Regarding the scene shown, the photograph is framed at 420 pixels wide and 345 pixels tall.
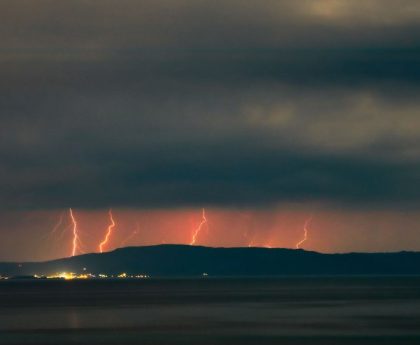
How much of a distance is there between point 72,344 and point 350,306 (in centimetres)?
6645

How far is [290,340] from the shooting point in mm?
83188

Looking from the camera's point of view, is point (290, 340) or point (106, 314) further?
point (106, 314)

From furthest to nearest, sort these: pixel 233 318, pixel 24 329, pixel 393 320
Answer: pixel 233 318 → pixel 393 320 → pixel 24 329

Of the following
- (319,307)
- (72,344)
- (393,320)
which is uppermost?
(319,307)

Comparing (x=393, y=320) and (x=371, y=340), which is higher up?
(x=393, y=320)

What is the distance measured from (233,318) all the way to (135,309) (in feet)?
86.3

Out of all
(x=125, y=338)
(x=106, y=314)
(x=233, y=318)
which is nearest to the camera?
(x=125, y=338)

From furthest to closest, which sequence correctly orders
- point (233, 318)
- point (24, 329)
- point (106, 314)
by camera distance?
point (106, 314), point (233, 318), point (24, 329)

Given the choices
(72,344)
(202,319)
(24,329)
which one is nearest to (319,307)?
(202,319)

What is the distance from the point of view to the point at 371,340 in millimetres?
82312

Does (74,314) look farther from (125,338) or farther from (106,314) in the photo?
(125,338)

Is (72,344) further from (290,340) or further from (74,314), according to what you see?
(74,314)

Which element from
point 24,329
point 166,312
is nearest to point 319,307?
point 166,312

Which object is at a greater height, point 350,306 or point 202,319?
point 350,306
